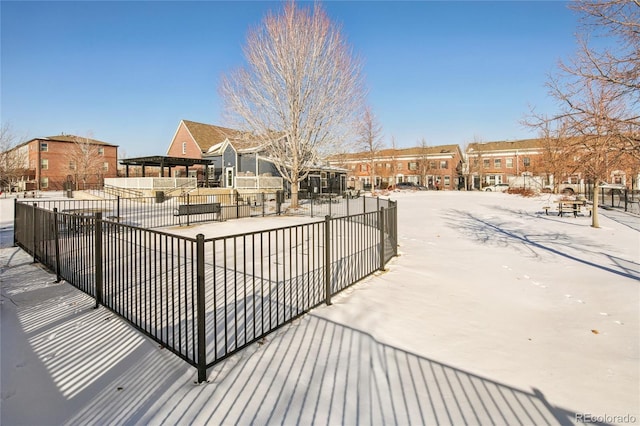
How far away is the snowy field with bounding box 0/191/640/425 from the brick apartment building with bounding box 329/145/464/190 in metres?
55.1

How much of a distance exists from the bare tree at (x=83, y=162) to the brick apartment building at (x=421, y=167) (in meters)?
38.5

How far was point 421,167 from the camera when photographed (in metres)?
60.2

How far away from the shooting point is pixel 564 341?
4180 millimetres

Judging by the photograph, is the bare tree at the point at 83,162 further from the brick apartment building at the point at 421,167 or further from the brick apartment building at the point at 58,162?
the brick apartment building at the point at 421,167

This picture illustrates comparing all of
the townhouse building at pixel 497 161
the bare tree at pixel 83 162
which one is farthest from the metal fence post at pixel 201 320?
the townhouse building at pixel 497 161

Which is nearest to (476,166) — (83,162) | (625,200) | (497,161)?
(497,161)

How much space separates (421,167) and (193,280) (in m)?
60.8

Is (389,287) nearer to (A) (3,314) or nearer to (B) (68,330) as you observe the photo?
(B) (68,330)

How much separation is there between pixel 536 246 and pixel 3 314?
12.6 meters

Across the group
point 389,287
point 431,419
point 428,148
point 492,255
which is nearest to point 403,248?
point 492,255

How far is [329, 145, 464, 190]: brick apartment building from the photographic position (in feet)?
202

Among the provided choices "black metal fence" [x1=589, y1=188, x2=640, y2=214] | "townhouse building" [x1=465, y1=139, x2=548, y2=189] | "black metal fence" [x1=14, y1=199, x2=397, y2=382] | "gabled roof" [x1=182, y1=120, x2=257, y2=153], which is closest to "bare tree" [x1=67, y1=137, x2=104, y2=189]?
"gabled roof" [x1=182, y1=120, x2=257, y2=153]

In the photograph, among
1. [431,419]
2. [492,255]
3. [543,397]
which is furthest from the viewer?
A: [492,255]

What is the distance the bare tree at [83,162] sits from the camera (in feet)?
142
